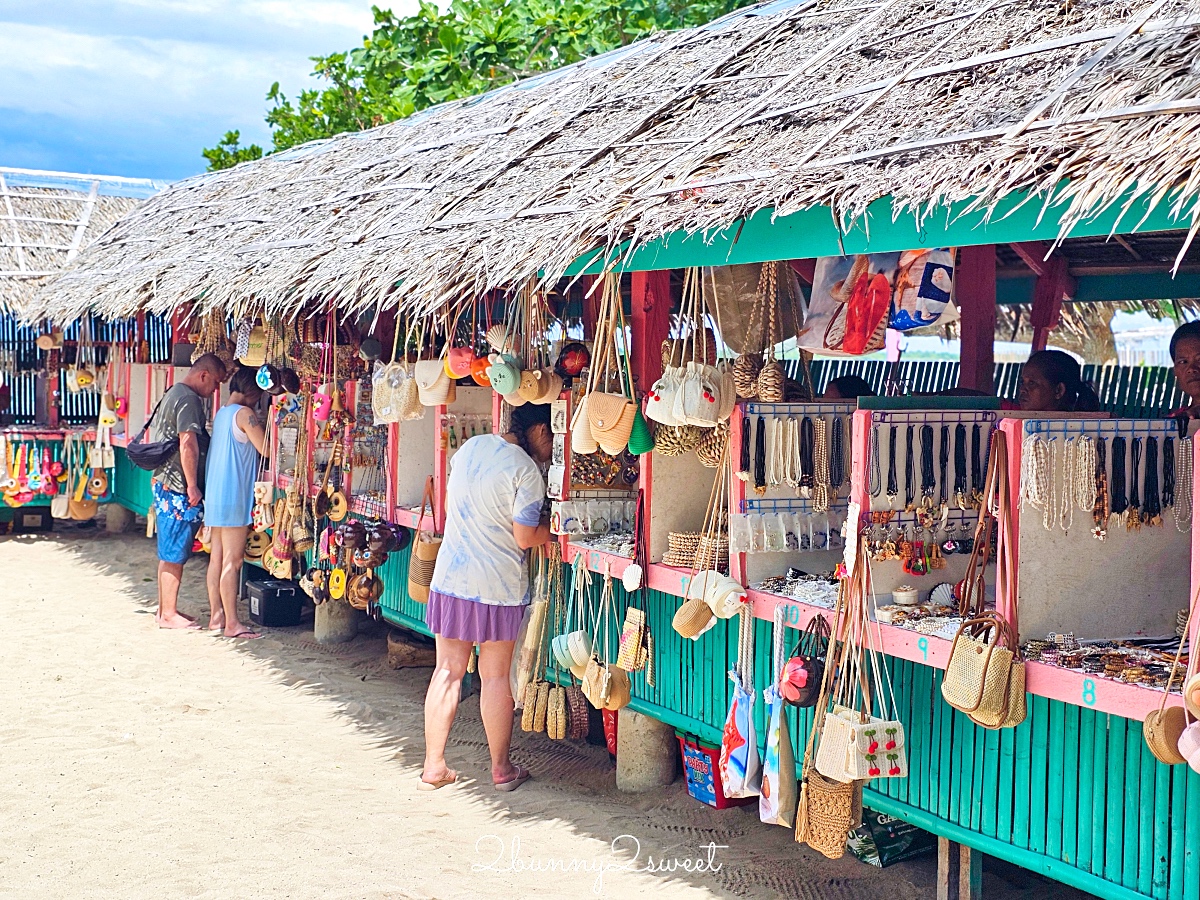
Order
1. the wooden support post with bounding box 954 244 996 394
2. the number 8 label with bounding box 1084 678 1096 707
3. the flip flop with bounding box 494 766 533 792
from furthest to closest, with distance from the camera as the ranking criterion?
1. the wooden support post with bounding box 954 244 996 394
2. the flip flop with bounding box 494 766 533 792
3. the number 8 label with bounding box 1084 678 1096 707

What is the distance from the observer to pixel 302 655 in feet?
28.6

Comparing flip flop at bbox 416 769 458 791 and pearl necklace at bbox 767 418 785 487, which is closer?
pearl necklace at bbox 767 418 785 487

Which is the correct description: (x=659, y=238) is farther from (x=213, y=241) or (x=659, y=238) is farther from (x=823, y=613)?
(x=213, y=241)

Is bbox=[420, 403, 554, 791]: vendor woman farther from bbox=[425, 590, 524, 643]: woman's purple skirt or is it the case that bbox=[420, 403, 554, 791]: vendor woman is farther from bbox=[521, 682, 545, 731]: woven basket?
bbox=[521, 682, 545, 731]: woven basket

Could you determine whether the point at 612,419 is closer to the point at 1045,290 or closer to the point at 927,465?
the point at 927,465

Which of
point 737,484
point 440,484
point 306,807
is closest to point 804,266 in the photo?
point 737,484

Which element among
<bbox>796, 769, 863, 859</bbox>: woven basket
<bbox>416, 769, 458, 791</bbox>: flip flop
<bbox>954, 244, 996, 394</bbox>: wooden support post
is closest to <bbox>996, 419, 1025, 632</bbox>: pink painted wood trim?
<bbox>796, 769, 863, 859</bbox>: woven basket

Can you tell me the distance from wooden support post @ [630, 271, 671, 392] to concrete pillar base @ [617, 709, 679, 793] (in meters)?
1.57

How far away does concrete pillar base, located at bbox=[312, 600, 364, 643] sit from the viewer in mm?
8969

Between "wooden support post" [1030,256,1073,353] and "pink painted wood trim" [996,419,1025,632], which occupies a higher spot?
"wooden support post" [1030,256,1073,353]

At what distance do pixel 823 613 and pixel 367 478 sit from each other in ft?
15.1

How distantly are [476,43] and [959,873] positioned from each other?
14717mm

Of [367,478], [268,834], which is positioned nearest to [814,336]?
[268,834]

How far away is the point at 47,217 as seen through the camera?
1523 cm
